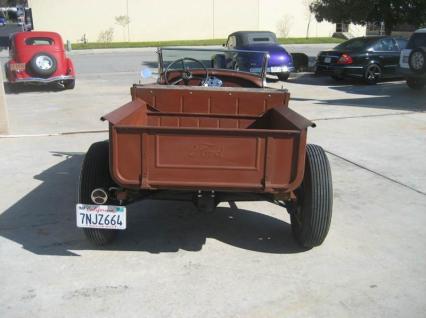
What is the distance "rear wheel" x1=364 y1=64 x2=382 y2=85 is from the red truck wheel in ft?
38.0

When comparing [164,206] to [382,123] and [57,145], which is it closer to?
[57,145]

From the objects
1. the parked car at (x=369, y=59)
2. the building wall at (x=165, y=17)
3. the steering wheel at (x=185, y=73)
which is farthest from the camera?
the building wall at (x=165, y=17)

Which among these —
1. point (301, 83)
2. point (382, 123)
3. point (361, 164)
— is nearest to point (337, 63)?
point (301, 83)

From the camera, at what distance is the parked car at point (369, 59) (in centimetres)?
1501

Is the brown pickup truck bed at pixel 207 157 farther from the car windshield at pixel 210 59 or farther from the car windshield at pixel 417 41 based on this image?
the car windshield at pixel 417 41

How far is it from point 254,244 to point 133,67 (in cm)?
1716

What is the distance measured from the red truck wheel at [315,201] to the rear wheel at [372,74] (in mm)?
11590

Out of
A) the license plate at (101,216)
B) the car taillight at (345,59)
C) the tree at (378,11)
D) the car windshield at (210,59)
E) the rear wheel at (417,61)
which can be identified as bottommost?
the license plate at (101,216)

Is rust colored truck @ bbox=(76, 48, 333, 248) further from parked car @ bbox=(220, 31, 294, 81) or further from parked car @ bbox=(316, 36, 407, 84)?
parked car @ bbox=(220, 31, 294, 81)

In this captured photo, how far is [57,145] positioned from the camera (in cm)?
788

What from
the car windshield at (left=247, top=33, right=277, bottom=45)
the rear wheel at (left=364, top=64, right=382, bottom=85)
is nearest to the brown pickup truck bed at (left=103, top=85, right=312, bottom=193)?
the rear wheel at (left=364, top=64, right=382, bottom=85)

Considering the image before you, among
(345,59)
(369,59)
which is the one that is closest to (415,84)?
(369,59)

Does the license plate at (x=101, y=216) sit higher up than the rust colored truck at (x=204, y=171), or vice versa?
the rust colored truck at (x=204, y=171)

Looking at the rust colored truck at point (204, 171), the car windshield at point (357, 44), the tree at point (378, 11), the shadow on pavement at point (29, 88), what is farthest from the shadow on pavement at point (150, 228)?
the tree at point (378, 11)
